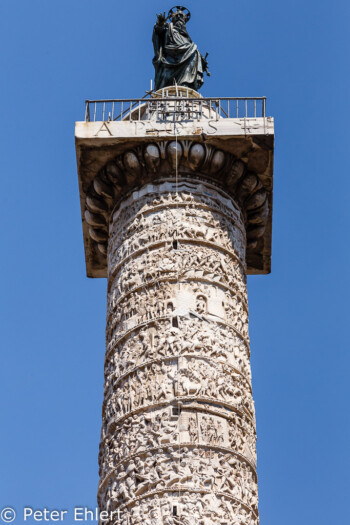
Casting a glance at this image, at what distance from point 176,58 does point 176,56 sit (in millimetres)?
29

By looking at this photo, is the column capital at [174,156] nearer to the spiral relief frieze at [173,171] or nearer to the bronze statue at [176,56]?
the spiral relief frieze at [173,171]

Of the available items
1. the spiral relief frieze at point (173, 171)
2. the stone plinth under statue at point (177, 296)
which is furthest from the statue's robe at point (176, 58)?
the spiral relief frieze at point (173, 171)

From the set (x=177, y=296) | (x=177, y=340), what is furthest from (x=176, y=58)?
(x=177, y=340)

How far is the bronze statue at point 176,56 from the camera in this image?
419 inches

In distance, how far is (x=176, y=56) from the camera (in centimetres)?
1084

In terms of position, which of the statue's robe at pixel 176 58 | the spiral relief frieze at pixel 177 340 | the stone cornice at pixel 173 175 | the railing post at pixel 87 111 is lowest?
the spiral relief frieze at pixel 177 340

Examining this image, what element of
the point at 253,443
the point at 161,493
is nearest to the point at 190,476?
the point at 161,493

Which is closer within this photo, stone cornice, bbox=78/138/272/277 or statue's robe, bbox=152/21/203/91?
stone cornice, bbox=78/138/272/277

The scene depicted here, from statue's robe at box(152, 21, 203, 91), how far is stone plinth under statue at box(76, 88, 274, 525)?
1.71 ft

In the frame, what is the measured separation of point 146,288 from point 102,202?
1519 mm

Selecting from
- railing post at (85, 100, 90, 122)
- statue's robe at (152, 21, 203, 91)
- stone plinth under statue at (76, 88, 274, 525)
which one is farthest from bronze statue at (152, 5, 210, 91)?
railing post at (85, 100, 90, 122)

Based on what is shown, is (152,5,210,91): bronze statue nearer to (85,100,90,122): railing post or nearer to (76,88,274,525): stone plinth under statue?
(76,88,274,525): stone plinth under statue

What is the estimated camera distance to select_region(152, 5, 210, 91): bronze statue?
34.9 ft

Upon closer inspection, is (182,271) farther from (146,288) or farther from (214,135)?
(214,135)
